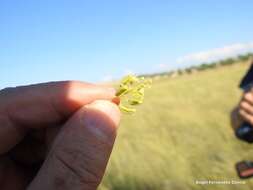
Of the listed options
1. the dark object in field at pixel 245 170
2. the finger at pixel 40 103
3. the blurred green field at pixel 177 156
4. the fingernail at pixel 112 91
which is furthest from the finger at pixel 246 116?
the fingernail at pixel 112 91

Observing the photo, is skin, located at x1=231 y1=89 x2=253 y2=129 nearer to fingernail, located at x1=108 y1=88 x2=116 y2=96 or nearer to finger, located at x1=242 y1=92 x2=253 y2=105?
finger, located at x1=242 y1=92 x2=253 y2=105

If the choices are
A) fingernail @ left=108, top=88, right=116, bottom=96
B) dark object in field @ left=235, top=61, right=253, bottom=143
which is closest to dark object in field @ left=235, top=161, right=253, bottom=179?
dark object in field @ left=235, top=61, right=253, bottom=143

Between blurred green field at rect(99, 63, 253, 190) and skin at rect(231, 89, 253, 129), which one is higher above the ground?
skin at rect(231, 89, 253, 129)

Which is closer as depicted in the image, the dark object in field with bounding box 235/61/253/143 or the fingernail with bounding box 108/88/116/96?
the fingernail with bounding box 108/88/116/96

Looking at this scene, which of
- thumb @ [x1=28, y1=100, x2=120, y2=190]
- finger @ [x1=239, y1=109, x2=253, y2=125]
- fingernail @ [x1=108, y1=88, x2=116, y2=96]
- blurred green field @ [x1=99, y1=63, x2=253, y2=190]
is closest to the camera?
thumb @ [x1=28, y1=100, x2=120, y2=190]

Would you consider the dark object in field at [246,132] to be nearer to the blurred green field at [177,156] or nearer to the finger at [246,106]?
the finger at [246,106]

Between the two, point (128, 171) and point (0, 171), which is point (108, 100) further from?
point (128, 171)

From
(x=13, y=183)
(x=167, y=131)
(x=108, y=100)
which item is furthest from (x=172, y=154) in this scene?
(x=108, y=100)
